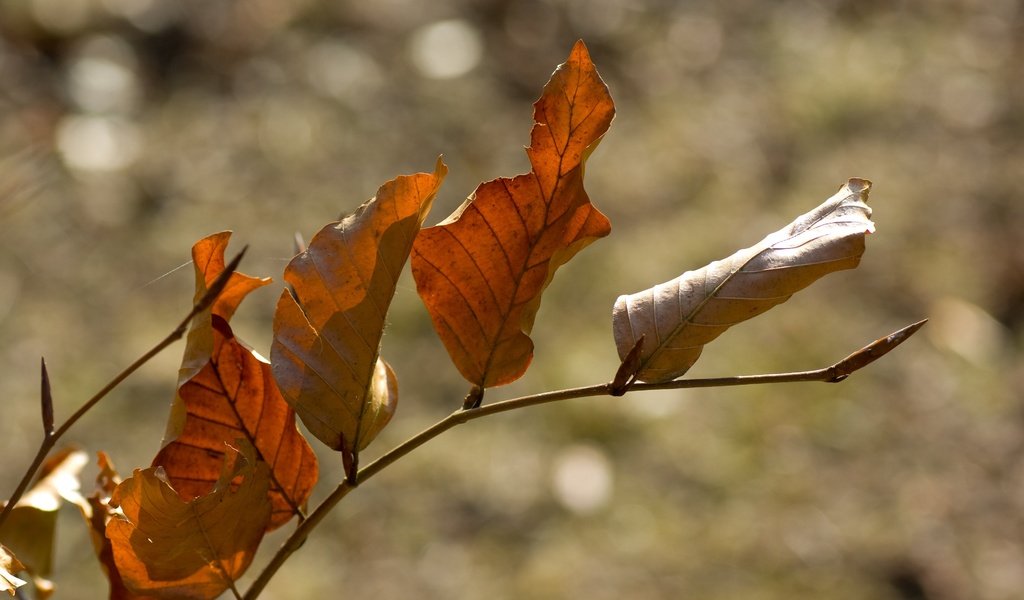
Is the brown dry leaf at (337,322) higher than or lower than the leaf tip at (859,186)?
higher

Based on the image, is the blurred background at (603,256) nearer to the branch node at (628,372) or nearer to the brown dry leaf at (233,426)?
the brown dry leaf at (233,426)

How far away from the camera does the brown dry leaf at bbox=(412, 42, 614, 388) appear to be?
0.44 metres

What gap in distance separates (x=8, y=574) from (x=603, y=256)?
94.1 inches

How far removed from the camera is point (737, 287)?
1.50 feet

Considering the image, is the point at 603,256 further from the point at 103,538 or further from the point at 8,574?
the point at 8,574

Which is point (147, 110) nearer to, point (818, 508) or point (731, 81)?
point (731, 81)

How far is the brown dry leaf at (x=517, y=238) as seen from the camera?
443 mm

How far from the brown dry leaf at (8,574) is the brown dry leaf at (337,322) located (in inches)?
4.8

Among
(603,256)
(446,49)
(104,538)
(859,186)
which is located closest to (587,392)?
(859,186)

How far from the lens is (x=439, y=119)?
313 centimetres

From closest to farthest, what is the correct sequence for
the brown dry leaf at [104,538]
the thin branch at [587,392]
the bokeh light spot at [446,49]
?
the thin branch at [587,392] → the brown dry leaf at [104,538] → the bokeh light spot at [446,49]

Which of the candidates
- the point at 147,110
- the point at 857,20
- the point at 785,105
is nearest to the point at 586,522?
the point at 785,105

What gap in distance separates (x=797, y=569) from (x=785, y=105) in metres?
1.55

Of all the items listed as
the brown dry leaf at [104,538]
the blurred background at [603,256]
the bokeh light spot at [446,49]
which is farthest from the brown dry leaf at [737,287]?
the bokeh light spot at [446,49]
